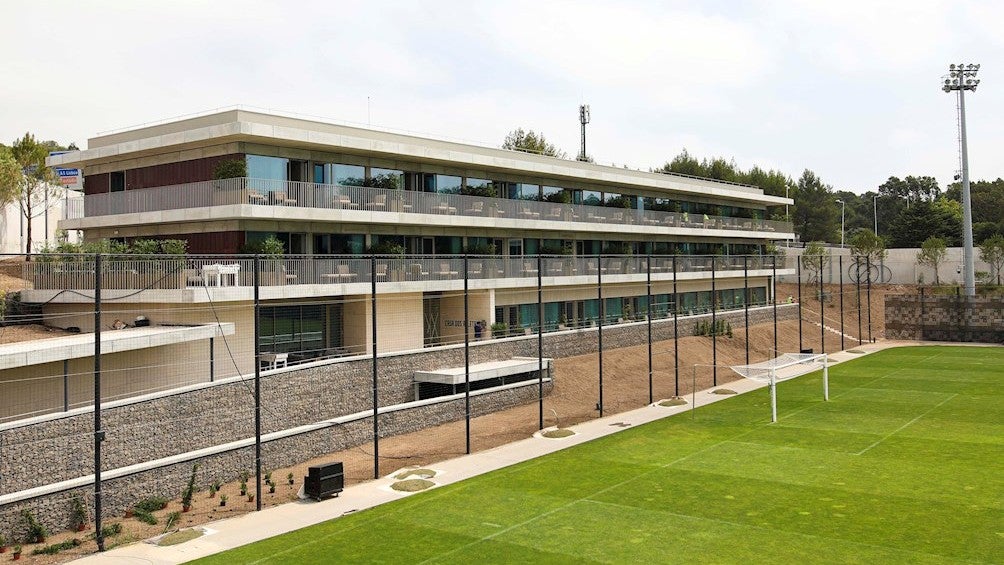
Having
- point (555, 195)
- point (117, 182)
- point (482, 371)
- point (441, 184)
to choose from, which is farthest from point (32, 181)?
point (482, 371)

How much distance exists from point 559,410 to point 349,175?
13555 millimetres

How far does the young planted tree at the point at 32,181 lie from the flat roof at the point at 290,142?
30.1 feet

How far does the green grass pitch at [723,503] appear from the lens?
49.2ft

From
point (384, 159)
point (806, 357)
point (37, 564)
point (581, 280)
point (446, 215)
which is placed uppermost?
point (384, 159)

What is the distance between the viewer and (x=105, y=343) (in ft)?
71.8

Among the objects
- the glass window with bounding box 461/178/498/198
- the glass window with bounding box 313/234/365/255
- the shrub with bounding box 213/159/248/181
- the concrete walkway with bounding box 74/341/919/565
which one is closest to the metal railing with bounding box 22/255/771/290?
the glass window with bounding box 313/234/365/255

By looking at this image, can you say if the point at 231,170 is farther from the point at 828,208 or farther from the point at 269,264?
the point at 828,208

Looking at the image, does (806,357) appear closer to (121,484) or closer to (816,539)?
(816,539)

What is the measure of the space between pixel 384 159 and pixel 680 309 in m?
26.4

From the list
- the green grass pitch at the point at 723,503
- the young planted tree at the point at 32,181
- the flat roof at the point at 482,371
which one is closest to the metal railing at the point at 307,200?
the flat roof at the point at 482,371

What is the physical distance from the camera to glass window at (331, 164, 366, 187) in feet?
117

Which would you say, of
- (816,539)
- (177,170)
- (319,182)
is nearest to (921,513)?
(816,539)

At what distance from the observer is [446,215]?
39.5 m

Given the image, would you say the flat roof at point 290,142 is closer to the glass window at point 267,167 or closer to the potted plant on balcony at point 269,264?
the glass window at point 267,167
